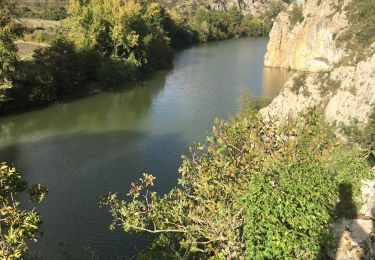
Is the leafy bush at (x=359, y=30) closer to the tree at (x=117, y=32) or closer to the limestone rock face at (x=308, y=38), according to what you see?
the limestone rock face at (x=308, y=38)

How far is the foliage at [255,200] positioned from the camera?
308 inches

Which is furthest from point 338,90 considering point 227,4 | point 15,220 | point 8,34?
point 227,4

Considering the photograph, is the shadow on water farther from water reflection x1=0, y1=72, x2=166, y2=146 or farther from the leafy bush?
the leafy bush

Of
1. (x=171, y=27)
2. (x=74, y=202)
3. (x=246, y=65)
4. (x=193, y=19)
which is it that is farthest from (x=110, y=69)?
(x=193, y=19)

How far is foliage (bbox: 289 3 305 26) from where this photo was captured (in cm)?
6149

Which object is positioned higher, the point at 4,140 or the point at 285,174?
the point at 285,174

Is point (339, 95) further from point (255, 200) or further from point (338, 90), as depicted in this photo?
point (255, 200)

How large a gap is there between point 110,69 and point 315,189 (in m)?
40.8

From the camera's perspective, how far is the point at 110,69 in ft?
154

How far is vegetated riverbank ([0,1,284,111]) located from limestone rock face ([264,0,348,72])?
16.1m

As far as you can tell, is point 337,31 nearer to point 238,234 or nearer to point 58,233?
point 58,233

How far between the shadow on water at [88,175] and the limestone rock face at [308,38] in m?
25.7

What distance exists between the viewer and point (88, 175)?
24297 millimetres

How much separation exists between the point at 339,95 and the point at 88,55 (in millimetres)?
28499
